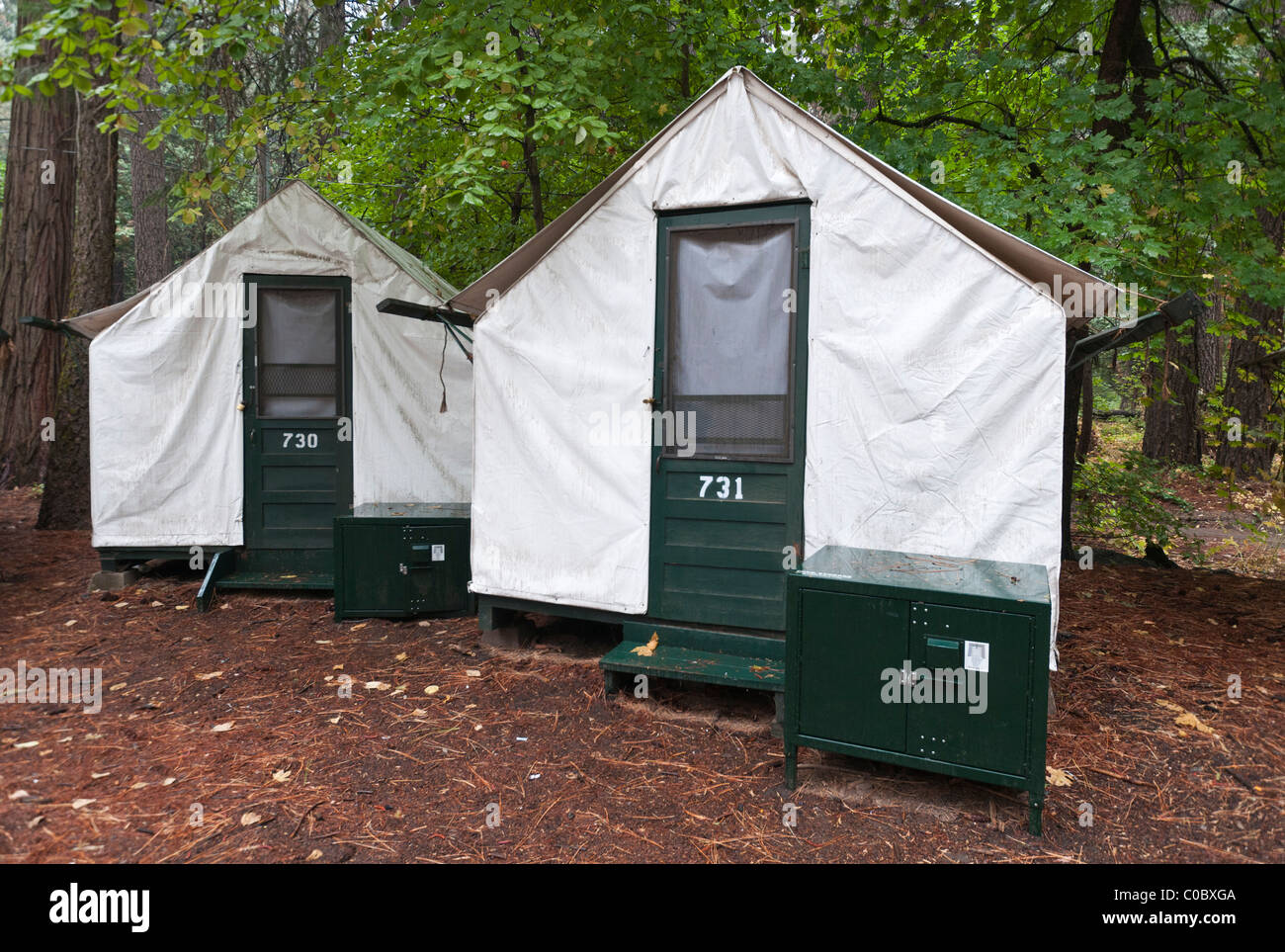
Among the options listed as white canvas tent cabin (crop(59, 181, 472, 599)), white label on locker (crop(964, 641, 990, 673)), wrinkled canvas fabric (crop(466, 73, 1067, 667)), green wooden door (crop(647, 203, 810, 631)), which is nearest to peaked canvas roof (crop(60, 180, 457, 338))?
white canvas tent cabin (crop(59, 181, 472, 599))

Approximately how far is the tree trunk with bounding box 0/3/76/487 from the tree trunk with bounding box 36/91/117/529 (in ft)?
2.92

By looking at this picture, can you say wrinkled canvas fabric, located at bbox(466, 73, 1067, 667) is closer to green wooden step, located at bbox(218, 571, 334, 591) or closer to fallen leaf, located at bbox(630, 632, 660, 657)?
fallen leaf, located at bbox(630, 632, 660, 657)

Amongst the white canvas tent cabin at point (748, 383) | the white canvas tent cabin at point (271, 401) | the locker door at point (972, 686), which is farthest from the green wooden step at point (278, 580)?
the locker door at point (972, 686)

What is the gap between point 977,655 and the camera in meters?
3.42

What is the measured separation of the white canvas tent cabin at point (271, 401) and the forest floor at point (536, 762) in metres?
1.19

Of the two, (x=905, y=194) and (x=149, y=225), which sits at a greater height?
(x=149, y=225)

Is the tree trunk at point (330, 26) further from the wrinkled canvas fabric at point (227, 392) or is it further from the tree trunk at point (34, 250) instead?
the wrinkled canvas fabric at point (227, 392)

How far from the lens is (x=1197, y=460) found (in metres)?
14.5

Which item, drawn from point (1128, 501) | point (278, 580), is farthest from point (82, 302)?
point (1128, 501)

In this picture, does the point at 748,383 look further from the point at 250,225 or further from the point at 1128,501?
the point at 1128,501

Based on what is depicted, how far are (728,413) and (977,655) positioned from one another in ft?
6.97

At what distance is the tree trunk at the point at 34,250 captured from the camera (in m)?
9.80

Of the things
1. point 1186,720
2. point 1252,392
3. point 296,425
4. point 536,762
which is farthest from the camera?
point 1252,392

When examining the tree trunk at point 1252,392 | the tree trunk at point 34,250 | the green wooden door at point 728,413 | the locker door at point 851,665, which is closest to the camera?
the locker door at point 851,665
